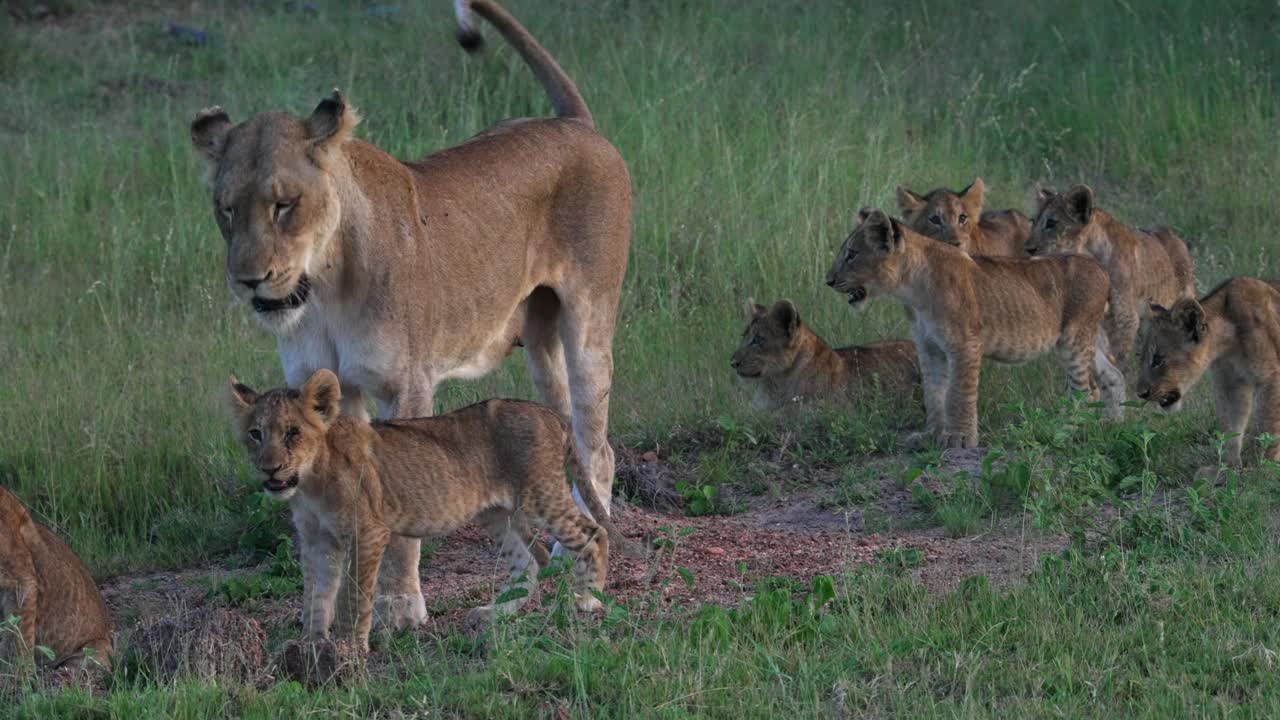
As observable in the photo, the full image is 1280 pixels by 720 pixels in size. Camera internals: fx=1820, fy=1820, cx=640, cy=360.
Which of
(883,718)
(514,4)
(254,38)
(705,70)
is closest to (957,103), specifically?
(705,70)

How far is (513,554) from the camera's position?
6.68 m

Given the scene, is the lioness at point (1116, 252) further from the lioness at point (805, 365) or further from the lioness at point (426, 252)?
the lioness at point (426, 252)

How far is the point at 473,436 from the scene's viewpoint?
20.6 feet

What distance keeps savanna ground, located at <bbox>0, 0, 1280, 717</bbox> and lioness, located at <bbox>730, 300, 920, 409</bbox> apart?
8.4 inches

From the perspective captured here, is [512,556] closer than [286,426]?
No

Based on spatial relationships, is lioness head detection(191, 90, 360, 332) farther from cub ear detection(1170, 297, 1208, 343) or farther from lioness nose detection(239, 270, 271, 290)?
cub ear detection(1170, 297, 1208, 343)

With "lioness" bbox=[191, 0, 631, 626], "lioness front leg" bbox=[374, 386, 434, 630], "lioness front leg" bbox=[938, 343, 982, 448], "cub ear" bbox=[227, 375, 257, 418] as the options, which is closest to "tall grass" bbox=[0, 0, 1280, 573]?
"lioness front leg" bbox=[938, 343, 982, 448]

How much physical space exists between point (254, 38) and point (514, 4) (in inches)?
87.8

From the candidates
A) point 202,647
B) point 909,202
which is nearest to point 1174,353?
point 909,202

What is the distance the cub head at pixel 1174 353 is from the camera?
24.6 feet

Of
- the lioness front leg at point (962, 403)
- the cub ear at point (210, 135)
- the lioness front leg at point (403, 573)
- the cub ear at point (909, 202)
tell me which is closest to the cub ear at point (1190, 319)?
the lioness front leg at point (962, 403)

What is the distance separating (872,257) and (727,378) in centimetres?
140

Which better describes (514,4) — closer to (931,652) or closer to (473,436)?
(473,436)

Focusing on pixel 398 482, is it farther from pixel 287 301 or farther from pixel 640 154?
pixel 640 154
